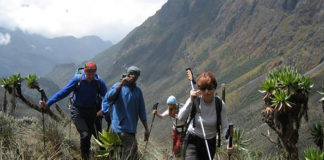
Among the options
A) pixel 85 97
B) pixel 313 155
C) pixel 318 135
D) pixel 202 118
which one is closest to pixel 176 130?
pixel 202 118

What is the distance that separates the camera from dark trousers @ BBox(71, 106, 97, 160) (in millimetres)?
5613

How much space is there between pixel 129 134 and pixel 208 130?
1.37 metres

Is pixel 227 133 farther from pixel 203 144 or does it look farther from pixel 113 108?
pixel 113 108

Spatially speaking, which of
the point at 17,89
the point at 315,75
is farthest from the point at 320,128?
the point at 315,75

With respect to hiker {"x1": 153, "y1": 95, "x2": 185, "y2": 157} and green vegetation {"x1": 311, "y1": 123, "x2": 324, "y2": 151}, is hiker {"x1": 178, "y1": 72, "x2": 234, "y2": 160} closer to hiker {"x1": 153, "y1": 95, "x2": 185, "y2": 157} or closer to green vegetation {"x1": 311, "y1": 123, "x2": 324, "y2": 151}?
hiker {"x1": 153, "y1": 95, "x2": 185, "y2": 157}

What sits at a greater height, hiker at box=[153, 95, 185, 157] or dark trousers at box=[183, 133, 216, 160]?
hiker at box=[153, 95, 185, 157]

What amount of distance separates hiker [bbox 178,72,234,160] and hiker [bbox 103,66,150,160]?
1.06 metres

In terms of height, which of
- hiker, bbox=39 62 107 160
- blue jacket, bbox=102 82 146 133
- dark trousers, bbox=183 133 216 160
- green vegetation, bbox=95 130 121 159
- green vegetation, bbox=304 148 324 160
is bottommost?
green vegetation, bbox=304 148 324 160

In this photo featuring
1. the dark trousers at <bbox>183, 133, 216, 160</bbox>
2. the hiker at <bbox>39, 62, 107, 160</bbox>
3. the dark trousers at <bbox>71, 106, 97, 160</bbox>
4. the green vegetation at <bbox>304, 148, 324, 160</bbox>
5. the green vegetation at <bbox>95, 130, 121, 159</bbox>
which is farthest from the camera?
the hiker at <bbox>39, 62, 107, 160</bbox>

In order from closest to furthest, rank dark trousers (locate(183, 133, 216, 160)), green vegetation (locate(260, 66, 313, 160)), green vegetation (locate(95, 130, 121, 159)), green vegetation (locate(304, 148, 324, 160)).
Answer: green vegetation (locate(304, 148, 324, 160)) → dark trousers (locate(183, 133, 216, 160)) → green vegetation (locate(95, 130, 121, 159)) → green vegetation (locate(260, 66, 313, 160))

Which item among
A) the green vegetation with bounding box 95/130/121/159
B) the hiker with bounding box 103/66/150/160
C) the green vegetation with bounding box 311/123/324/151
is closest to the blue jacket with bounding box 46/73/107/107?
the hiker with bounding box 103/66/150/160

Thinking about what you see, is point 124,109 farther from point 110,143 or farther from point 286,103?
Result: point 286,103

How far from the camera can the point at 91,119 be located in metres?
6.04

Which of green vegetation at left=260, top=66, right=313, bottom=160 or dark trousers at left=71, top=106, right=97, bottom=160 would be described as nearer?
dark trousers at left=71, top=106, right=97, bottom=160
